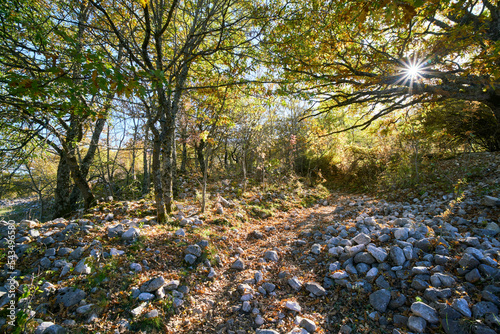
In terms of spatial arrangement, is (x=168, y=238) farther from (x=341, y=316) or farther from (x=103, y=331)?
(x=341, y=316)

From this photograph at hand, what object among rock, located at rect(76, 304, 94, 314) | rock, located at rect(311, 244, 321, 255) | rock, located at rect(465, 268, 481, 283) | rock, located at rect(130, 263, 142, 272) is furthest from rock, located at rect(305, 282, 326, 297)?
rock, located at rect(76, 304, 94, 314)

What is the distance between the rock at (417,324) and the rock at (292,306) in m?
1.11

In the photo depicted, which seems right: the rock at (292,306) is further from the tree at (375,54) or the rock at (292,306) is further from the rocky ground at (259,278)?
the tree at (375,54)

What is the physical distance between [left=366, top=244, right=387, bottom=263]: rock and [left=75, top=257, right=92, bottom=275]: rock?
3.93 meters

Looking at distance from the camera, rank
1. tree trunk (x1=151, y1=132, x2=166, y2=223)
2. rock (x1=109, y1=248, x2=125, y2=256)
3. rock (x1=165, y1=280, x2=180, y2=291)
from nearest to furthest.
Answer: rock (x1=165, y1=280, x2=180, y2=291)
rock (x1=109, y1=248, x2=125, y2=256)
tree trunk (x1=151, y1=132, x2=166, y2=223)

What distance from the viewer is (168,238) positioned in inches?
150

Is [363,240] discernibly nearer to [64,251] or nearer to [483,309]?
[483,309]

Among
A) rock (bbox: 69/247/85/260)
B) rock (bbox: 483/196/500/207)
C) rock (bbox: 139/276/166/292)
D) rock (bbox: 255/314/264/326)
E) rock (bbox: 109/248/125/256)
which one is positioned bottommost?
rock (bbox: 255/314/264/326)

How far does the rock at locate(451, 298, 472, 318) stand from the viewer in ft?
6.39

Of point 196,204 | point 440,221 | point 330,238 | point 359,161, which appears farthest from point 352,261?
point 359,161

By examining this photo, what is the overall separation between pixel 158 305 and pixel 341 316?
2.18m

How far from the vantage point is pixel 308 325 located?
2207 mm

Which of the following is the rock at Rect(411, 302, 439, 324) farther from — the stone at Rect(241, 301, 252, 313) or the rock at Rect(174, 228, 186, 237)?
the rock at Rect(174, 228, 186, 237)

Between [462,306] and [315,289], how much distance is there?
1.45 meters
